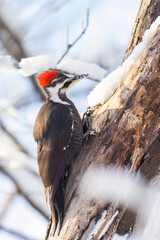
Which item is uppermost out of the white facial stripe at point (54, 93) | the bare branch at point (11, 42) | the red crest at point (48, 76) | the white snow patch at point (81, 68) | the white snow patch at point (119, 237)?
the bare branch at point (11, 42)

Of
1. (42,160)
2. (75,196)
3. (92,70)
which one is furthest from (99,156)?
(92,70)

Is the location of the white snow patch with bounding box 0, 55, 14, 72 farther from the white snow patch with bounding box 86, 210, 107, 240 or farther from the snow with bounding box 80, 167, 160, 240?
the white snow patch with bounding box 86, 210, 107, 240

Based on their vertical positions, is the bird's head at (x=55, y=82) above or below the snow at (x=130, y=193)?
above

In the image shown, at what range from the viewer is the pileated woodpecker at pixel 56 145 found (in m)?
2.21

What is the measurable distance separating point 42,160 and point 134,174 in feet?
2.14

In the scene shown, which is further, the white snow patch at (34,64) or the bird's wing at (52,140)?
the white snow patch at (34,64)

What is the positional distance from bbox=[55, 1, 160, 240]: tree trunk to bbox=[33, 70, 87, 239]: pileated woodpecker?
0.15 meters

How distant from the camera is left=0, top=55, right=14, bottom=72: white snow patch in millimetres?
3329

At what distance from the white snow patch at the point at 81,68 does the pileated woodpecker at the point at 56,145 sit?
2.25 feet

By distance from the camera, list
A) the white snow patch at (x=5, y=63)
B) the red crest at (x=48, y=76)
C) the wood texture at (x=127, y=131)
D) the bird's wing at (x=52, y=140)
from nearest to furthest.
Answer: the wood texture at (x=127, y=131)
the bird's wing at (x=52, y=140)
the red crest at (x=48, y=76)
the white snow patch at (x=5, y=63)

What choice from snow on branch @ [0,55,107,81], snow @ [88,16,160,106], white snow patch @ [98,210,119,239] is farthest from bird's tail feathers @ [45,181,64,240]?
snow on branch @ [0,55,107,81]

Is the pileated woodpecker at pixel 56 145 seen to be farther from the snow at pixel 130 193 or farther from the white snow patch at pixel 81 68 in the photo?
the white snow patch at pixel 81 68

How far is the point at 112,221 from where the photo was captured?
198 centimetres

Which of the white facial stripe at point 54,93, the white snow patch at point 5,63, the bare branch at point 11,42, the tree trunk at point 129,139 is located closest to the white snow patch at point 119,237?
the tree trunk at point 129,139
